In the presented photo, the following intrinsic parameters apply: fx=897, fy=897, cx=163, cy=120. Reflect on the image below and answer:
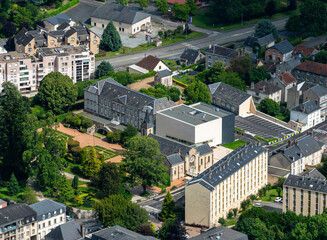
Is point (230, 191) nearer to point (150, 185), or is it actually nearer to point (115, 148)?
point (150, 185)

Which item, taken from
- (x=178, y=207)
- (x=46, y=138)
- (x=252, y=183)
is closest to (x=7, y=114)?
(x=46, y=138)

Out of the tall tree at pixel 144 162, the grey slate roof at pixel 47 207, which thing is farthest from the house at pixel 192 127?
the grey slate roof at pixel 47 207

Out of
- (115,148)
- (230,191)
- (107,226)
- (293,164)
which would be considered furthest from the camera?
(115,148)

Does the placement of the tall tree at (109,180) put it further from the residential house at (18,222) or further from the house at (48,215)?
the residential house at (18,222)

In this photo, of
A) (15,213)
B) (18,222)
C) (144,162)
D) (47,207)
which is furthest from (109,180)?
(18,222)

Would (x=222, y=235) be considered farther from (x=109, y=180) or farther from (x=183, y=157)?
(x=183, y=157)

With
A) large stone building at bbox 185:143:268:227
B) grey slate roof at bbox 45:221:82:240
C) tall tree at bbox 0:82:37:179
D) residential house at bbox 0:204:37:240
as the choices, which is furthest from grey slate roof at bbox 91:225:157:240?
tall tree at bbox 0:82:37:179
